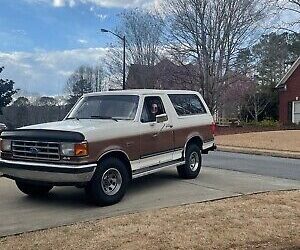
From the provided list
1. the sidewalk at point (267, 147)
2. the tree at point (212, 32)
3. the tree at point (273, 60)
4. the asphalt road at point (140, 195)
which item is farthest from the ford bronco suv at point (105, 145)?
the tree at point (273, 60)

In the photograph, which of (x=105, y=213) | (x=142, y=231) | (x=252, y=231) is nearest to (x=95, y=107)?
(x=105, y=213)

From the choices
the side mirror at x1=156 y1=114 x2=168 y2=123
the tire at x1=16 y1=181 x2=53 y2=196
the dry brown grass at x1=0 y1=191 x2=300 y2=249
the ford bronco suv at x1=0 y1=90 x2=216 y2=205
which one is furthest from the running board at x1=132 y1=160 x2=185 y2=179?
the tire at x1=16 y1=181 x2=53 y2=196

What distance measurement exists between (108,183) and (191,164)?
2.89 meters

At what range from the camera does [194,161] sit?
929cm

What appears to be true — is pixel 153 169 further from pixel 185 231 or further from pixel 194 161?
pixel 185 231

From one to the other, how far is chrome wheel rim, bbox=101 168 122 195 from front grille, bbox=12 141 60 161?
876mm

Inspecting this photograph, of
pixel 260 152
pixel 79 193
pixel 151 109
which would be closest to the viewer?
pixel 79 193

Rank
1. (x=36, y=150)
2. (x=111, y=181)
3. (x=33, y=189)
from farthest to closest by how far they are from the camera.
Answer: (x=33, y=189)
(x=111, y=181)
(x=36, y=150)

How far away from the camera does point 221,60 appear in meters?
25.9

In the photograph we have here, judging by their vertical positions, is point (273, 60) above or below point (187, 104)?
above

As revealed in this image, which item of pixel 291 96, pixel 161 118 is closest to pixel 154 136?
pixel 161 118

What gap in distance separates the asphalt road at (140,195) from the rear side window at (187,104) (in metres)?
1.54

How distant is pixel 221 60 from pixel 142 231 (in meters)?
22.0

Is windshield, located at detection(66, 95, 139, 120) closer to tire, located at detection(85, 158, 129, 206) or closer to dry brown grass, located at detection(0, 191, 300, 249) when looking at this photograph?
tire, located at detection(85, 158, 129, 206)
